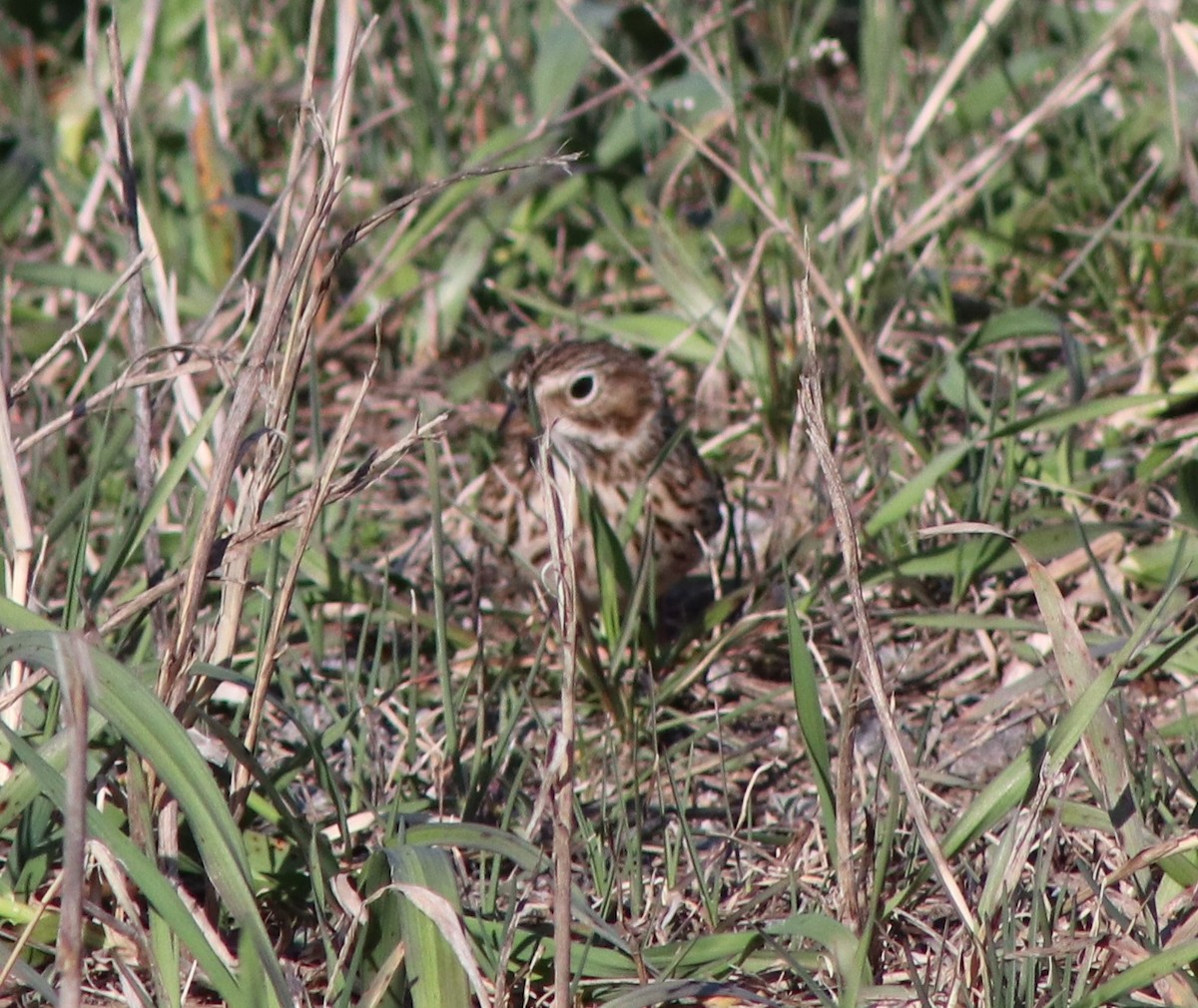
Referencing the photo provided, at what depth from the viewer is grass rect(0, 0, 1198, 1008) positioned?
2346 mm

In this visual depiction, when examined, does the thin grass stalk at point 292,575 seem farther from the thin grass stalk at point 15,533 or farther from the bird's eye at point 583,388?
the bird's eye at point 583,388

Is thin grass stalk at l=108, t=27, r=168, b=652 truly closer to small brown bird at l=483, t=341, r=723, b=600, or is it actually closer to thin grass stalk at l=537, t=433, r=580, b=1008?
thin grass stalk at l=537, t=433, r=580, b=1008

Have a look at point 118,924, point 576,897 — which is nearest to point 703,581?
point 576,897

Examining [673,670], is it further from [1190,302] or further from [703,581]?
[1190,302]

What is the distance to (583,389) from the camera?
4.20 m

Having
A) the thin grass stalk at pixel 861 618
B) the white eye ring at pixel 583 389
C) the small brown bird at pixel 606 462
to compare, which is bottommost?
the small brown bird at pixel 606 462

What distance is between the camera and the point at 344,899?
237 centimetres

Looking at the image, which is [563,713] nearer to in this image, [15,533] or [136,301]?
[15,533]

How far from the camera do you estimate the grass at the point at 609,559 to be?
2346mm

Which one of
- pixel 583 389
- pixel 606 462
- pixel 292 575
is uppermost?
pixel 292 575

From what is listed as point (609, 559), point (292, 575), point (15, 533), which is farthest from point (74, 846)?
point (609, 559)

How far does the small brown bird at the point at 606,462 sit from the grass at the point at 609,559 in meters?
0.13


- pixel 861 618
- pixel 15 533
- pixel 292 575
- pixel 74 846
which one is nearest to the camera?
pixel 74 846

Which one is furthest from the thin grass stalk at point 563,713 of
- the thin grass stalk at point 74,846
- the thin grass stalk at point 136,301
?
the thin grass stalk at point 136,301
